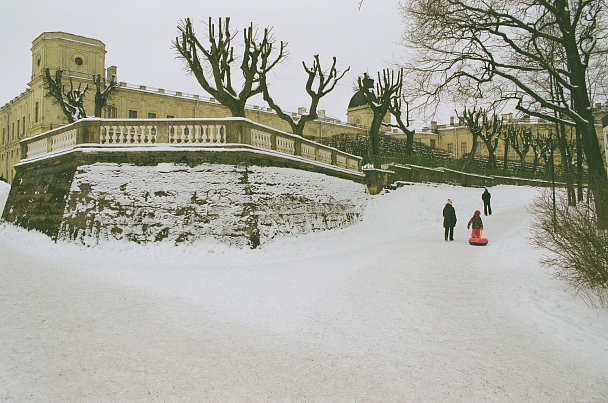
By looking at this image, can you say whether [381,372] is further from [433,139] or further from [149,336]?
[433,139]

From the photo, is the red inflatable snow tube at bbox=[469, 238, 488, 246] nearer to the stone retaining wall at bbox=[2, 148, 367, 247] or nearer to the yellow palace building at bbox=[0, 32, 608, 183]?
the stone retaining wall at bbox=[2, 148, 367, 247]

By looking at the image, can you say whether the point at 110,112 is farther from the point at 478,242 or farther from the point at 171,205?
the point at 478,242

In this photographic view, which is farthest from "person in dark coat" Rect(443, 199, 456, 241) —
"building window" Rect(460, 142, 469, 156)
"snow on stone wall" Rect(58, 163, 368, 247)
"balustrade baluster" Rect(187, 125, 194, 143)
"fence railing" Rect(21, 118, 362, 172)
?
"building window" Rect(460, 142, 469, 156)

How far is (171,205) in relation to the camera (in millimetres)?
12633

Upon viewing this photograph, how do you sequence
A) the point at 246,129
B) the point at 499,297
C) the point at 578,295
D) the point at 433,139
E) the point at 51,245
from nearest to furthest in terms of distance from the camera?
the point at 578,295 → the point at 499,297 → the point at 51,245 → the point at 246,129 → the point at 433,139

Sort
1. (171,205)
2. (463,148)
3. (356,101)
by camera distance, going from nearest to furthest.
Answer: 1. (171,205)
2. (463,148)
3. (356,101)

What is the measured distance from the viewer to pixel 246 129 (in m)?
13.5

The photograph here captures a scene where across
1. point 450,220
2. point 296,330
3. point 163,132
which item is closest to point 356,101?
point 450,220

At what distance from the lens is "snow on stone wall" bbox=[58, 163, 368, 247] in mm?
12414

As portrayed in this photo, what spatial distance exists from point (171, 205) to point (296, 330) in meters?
7.86

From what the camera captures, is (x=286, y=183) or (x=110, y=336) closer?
(x=110, y=336)

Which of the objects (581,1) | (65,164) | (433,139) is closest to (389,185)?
(581,1)

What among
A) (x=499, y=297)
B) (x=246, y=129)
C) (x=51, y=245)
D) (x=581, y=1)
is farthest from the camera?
(x=246, y=129)

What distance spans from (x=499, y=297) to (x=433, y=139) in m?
65.0
